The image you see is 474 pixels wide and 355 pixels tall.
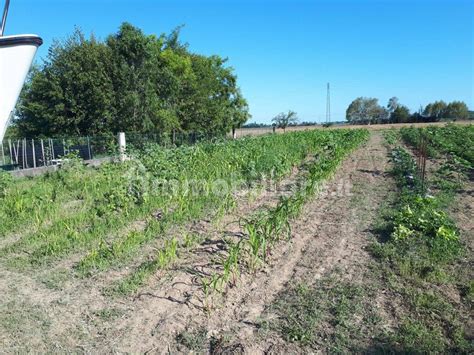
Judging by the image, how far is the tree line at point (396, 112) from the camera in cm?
8394

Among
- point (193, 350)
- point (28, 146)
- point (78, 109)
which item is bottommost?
point (193, 350)

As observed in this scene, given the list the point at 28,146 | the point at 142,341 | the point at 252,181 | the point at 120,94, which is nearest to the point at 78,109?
the point at 120,94

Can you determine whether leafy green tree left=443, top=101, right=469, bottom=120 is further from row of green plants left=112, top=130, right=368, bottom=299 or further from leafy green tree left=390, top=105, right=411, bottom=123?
row of green plants left=112, top=130, right=368, bottom=299

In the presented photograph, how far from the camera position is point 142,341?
3156 mm

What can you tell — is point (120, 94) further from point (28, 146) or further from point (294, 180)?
point (294, 180)

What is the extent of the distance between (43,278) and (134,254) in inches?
43.3

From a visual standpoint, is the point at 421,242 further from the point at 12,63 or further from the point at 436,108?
the point at 436,108

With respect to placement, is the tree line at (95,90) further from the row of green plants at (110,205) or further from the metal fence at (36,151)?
the row of green plants at (110,205)

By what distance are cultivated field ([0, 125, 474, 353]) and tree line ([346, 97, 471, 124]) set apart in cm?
8436

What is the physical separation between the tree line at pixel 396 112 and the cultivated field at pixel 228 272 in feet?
277

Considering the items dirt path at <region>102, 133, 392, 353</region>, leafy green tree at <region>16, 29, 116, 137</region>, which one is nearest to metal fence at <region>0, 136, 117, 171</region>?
leafy green tree at <region>16, 29, 116, 137</region>

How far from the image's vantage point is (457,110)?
9150 cm

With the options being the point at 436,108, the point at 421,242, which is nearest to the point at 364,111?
the point at 436,108

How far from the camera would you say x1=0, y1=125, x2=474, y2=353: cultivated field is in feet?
10.5
